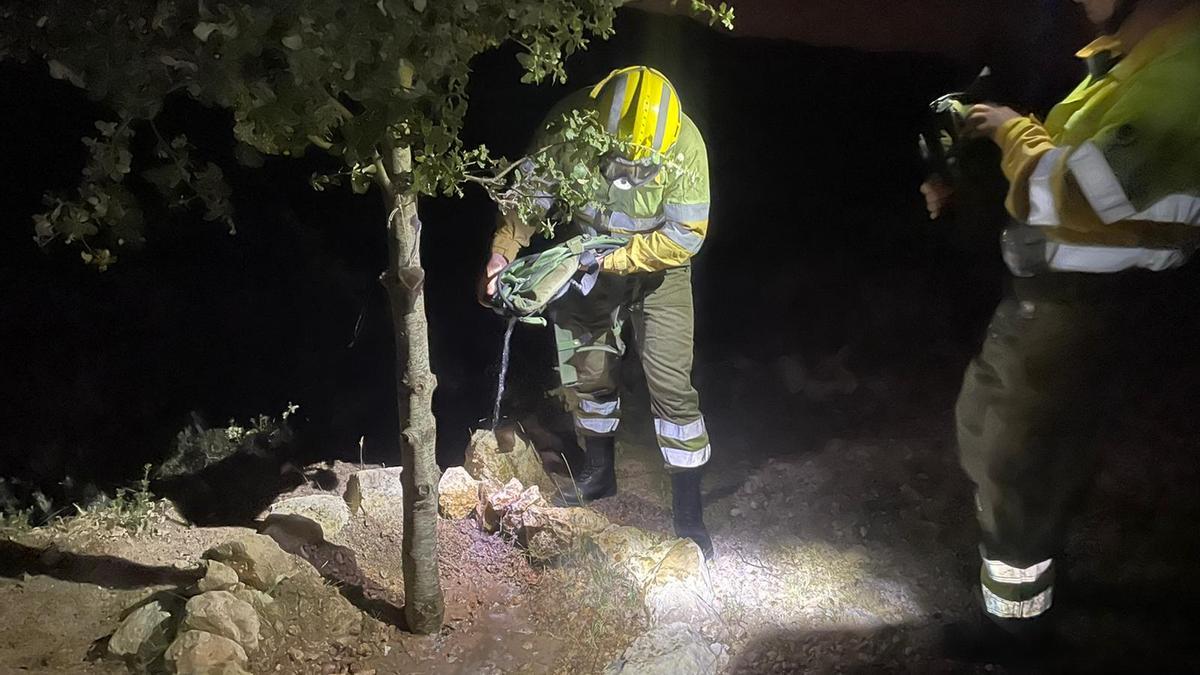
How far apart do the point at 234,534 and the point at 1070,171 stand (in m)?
3.92

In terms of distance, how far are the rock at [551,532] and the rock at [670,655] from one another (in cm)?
63

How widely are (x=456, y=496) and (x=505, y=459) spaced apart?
1.10ft

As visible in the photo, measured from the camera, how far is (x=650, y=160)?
10.9 feet

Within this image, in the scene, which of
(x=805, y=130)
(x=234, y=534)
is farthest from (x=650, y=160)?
(x=234, y=534)

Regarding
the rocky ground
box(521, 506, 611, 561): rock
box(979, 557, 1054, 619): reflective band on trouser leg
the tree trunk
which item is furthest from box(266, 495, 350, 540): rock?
box(979, 557, 1054, 619): reflective band on trouser leg

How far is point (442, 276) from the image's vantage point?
12.9 ft

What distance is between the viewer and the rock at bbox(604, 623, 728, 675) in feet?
10.2

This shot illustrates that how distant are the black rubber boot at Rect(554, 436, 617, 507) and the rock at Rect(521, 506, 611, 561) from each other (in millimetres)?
334

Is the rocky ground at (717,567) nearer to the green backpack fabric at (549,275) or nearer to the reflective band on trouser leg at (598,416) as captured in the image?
the reflective band on trouser leg at (598,416)

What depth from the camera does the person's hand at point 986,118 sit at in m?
2.75

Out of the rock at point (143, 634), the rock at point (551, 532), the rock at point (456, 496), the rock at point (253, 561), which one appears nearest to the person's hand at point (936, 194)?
the rock at point (551, 532)

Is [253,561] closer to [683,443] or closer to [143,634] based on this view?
[143,634]

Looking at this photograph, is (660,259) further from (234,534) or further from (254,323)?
(234,534)

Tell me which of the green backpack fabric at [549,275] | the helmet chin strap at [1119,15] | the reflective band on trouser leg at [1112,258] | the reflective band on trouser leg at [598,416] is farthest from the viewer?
the reflective band on trouser leg at [598,416]
